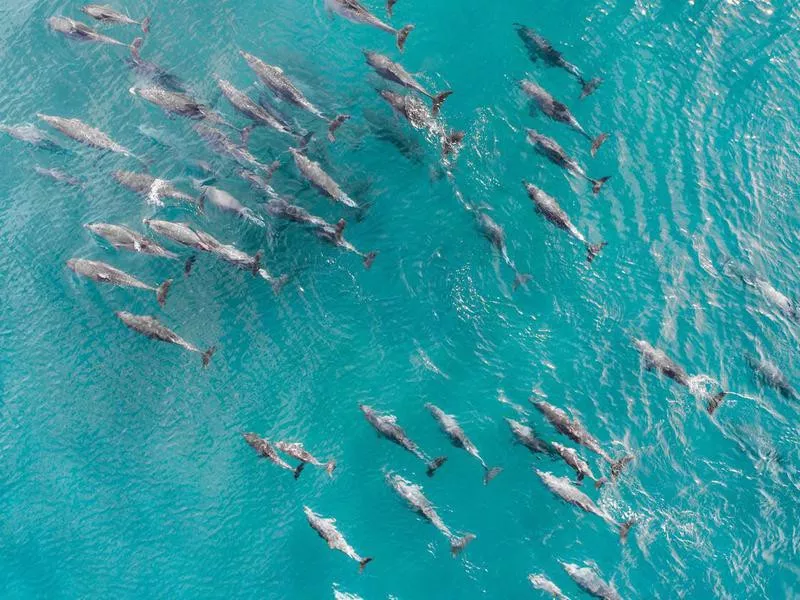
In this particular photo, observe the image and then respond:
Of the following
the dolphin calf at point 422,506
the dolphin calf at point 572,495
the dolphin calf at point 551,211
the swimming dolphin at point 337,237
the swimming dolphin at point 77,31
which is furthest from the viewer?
the swimming dolphin at point 77,31

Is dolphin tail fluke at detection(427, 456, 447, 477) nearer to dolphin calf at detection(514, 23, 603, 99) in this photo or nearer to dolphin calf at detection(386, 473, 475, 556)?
dolphin calf at detection(386, 473, 475, 556)

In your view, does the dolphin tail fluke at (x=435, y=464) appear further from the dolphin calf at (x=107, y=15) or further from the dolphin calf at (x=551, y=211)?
the dolphin calf at (x=107, y=15)

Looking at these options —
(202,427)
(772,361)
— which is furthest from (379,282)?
(772,361)

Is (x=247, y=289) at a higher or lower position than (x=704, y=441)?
lower

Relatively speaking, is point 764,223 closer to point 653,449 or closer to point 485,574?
point 653,449

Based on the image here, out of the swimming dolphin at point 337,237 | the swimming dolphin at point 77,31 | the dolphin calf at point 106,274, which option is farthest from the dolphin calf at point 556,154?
the swimming dolphin at point 77,31

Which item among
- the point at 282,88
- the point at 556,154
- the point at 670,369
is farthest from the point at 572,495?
the point at 282,88
